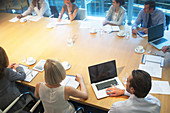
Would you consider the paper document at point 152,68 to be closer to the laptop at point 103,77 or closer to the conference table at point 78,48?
the conference table at point 78,48

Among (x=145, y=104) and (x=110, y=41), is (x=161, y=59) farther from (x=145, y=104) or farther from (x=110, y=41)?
(x=145, y=104)

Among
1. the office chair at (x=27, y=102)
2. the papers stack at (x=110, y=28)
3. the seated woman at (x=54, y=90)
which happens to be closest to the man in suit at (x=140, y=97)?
the seated woman at (x=54, y=90)

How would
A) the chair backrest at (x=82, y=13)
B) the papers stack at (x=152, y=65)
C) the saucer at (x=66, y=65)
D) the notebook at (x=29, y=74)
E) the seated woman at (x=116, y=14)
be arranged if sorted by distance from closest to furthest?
1. the papers stack at (x=152, y=65)
2. the notebook at (x=29, y=74)
3. the saucer at (x=66, y=65)
4. the seated woman at (x=116, y=14)
5. the chair backrest at (x=82, y=13)

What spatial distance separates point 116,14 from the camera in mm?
3395

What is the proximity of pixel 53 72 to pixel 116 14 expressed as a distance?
2.44m

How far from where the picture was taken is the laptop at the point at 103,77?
179 centimetres

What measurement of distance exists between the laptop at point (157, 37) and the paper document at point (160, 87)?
0.76 metres

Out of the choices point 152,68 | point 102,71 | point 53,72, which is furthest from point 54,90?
point 152,68

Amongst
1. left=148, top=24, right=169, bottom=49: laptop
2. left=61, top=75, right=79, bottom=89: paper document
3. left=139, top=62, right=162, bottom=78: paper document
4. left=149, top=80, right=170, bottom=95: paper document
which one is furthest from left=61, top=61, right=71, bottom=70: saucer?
left=148, top=24, right=169, bottom=49: laptop

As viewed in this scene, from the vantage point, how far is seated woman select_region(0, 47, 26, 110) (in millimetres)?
1874

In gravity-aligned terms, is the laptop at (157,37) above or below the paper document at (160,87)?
above

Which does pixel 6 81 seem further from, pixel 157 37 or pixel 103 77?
pixel 157 37

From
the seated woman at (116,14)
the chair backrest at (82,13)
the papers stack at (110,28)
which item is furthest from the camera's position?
the chair backrest at (82,13)

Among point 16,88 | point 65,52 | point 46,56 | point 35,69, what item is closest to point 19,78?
point 16,88
